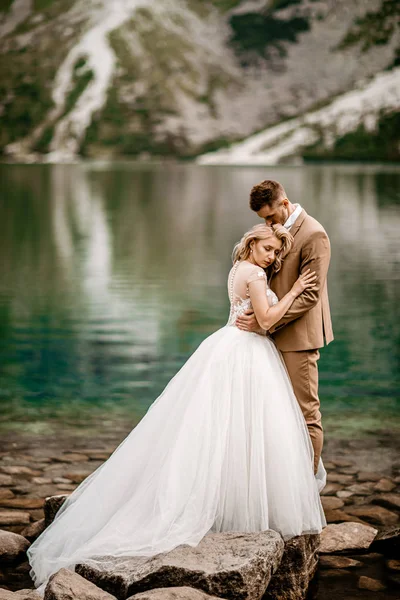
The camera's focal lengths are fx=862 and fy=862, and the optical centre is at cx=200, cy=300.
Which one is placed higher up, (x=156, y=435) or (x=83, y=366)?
(x=156, y=435)

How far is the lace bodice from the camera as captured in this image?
18.0 feet

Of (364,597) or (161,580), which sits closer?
(161,580)

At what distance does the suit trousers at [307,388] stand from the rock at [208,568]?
0.81 metres

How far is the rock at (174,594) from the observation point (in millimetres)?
4520

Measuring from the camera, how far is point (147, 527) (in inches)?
209

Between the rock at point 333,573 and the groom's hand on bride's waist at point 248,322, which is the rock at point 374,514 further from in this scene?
the groom's hand on bride's waist at point 248,322

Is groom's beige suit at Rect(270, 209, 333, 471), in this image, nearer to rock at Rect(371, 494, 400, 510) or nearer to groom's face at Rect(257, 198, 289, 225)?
groom's face at Rect(257, 198, 289, 225)

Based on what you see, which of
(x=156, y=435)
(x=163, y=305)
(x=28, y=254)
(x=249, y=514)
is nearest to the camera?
(x=249, y=514)

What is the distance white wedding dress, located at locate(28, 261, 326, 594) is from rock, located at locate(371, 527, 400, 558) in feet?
2.34

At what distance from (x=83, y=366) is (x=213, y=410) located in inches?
365

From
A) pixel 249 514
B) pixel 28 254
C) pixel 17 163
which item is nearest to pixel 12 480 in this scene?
pixel 249 514

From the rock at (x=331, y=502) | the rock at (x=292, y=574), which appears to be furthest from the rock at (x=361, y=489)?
the rock at (x=292, y=574)

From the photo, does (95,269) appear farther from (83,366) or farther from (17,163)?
(17,163)

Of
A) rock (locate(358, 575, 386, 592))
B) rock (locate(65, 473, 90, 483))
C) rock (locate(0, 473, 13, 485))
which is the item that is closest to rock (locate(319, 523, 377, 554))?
rock (locate(358, 575, 386, 592))
